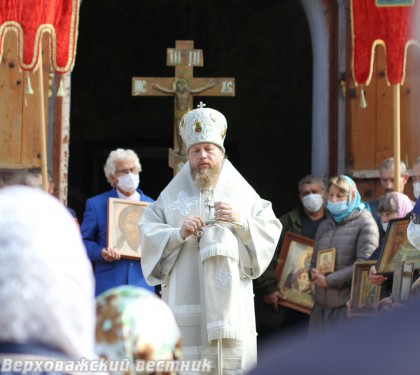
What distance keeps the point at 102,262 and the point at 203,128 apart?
1.67 meters

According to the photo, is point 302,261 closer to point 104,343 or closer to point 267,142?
point 267,142

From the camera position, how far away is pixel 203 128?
6.96m

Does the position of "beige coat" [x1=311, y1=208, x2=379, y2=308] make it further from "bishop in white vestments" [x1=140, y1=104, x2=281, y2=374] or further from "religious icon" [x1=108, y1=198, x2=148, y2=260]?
"bishop in white vestments" [x1=140, y1=104, x2=281, y2=374]

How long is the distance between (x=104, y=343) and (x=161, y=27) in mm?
11916

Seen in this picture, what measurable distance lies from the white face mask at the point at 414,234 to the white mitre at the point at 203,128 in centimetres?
120

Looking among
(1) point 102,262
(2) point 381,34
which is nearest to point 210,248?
(1) point 102,262

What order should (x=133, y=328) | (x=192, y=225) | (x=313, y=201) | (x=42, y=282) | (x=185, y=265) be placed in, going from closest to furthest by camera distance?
(x=42, y=282) < (x=133, y=328) < (x=192, y=225) < (x=185, y=265) < (x=313, y=201)

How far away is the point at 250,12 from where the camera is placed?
14.0 m

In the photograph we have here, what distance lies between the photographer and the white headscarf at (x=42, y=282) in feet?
7.08

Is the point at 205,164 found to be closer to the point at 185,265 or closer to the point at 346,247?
the point at 185,265

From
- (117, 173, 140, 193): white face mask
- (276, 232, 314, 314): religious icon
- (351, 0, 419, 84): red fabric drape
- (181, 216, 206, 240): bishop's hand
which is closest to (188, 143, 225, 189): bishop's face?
(181, 216, 206, 240): bishop's hand

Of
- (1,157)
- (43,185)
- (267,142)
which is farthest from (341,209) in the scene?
(267,142)

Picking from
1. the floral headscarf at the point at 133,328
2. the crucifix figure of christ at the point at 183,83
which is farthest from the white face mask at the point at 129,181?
the floral headscarf at the point at 133,328

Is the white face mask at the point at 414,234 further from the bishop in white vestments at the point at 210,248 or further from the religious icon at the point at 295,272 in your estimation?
the religious icon at the point at 295,272
